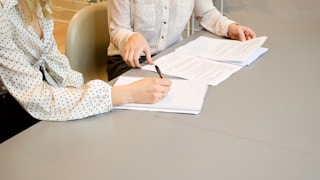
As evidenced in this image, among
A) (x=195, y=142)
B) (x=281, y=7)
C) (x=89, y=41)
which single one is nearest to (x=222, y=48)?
(x=89, y=41)

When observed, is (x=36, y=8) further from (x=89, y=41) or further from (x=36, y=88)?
(x=89, y=41)

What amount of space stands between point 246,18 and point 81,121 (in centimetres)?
115

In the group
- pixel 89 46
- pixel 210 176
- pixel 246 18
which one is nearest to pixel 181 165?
pixel 210 176

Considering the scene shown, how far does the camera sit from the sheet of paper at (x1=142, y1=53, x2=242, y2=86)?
4.24 ft

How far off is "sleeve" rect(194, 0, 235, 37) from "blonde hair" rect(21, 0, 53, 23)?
72 centimetres

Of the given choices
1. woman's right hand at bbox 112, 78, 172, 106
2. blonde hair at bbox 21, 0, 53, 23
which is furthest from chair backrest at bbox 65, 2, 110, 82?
woman's right hand at bbox 112, 78, 172, 106

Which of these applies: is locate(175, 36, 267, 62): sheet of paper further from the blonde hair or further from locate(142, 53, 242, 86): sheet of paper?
the blonde hair

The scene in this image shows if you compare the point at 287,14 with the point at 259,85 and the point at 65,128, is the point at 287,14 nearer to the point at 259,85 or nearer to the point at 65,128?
the point at 259,85

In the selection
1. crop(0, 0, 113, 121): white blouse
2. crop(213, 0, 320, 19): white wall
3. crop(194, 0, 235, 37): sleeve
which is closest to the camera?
crop(0, 0, 113, 121): white blouse

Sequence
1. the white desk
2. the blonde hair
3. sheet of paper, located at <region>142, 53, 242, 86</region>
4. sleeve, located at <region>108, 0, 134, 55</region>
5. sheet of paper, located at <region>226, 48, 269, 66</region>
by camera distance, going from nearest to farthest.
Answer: the white desk
the blonde hair
sheet of paper, located at <region>142, 53, 242, 86</region>
sheet of paper, located at <region>226, 48, 269, 66</region>
sleeve, located at <region>108, 0, 134, 55</region>

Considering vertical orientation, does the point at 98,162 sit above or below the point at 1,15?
below

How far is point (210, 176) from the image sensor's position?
32.7 inches

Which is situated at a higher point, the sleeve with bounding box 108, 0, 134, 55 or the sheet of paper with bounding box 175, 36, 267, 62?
the sleeve with bounding box 108, 0, 134, 55

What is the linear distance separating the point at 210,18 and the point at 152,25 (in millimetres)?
291
